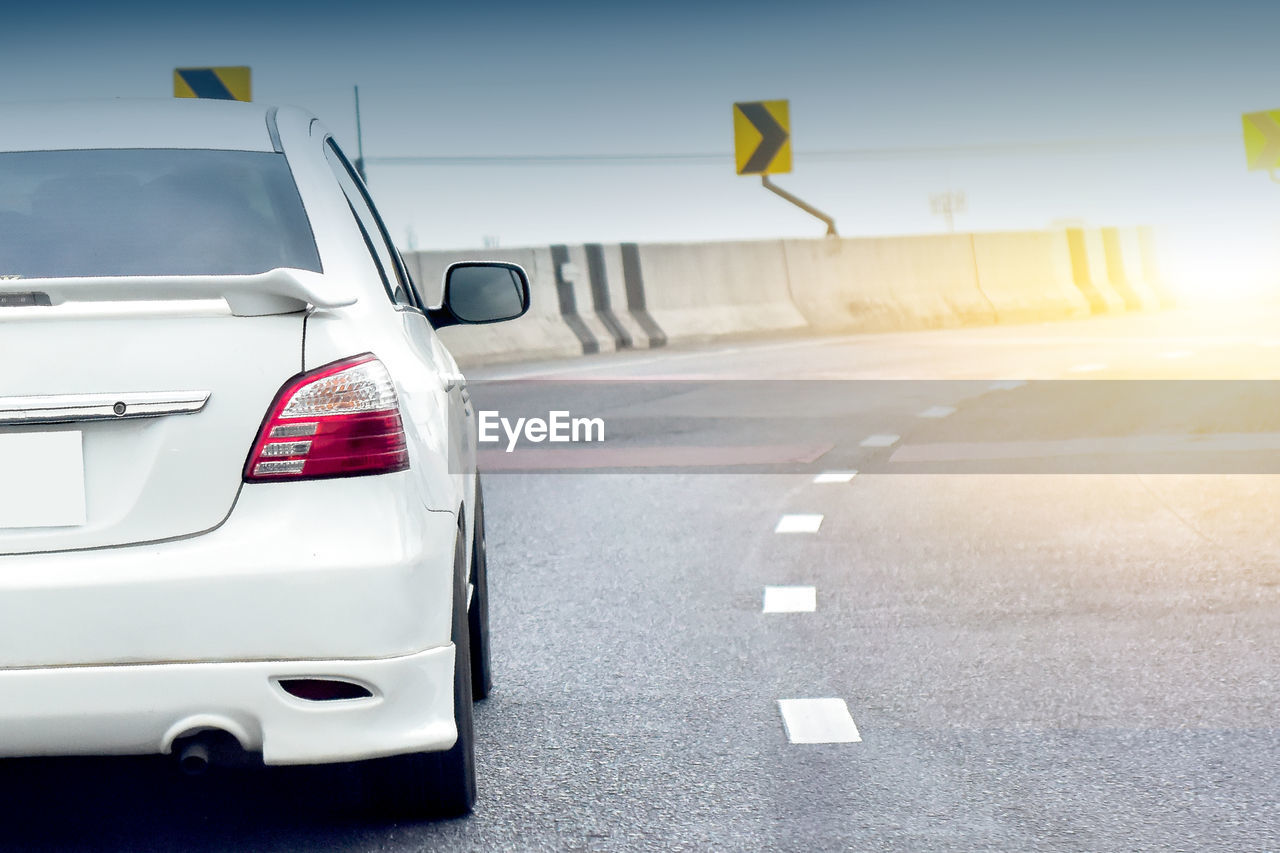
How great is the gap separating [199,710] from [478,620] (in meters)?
1.58

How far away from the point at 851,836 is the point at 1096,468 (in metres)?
6.14

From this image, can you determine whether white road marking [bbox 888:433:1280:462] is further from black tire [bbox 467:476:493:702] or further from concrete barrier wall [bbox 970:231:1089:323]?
concrete barrier wall [bbox 970:231:1089:323]

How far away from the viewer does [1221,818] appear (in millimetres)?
3500

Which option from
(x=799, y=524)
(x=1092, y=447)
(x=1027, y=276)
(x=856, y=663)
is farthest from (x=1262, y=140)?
(x=856, y=663)

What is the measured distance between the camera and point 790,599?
590 cm

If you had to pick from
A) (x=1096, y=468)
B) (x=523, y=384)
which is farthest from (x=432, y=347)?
(x=523, y=384)

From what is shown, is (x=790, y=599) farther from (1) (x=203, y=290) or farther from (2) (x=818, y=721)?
(1) (x=203, y=290)

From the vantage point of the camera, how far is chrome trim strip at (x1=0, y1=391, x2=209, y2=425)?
2793 millimetres

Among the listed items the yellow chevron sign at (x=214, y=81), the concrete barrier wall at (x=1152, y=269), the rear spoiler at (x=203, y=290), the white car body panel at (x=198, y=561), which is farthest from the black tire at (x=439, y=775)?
the concrete barrier wall at (x=1152, y=269)

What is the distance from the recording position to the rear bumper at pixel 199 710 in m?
2.83

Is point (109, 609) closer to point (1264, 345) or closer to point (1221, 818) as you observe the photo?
point (1221, 818)

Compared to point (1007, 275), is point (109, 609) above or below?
below

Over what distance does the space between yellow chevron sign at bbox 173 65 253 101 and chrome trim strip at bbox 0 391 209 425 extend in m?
13.0

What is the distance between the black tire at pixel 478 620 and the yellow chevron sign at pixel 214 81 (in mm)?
11571
